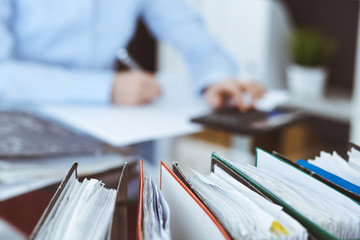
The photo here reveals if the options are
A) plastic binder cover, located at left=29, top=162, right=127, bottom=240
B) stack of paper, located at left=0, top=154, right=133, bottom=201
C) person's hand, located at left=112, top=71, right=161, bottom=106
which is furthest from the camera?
person's hand, located at left=112, top=71, right=161, bottom=106

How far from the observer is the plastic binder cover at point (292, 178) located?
0.83 ft

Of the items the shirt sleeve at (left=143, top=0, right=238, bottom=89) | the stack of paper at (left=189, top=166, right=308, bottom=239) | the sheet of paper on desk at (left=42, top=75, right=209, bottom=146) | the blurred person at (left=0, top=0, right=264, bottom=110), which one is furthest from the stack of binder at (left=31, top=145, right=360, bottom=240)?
the shirt sleeve at (left=143, top=0, right=238, bottom=89)

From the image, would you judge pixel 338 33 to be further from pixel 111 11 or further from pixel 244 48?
pixel 111 11

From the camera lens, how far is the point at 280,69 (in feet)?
7.34

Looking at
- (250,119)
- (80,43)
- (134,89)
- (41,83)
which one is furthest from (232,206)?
(80,43)

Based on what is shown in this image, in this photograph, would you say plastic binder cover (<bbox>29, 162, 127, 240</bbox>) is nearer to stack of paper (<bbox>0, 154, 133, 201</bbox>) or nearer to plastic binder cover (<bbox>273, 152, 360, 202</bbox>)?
plastic binder cover (<bbox>273, 152, 360, 202</bbox>)

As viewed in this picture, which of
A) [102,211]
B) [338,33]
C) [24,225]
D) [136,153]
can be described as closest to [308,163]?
[102,211]

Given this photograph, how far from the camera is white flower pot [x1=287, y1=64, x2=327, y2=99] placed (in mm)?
1993

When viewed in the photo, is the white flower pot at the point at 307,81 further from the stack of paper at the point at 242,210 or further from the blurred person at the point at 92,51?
the stack of paper at the point at 242,210

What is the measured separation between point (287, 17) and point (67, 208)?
86.6 inches

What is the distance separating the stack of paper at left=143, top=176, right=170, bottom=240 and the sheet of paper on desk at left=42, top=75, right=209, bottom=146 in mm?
440

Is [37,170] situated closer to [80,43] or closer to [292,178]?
[292,178]

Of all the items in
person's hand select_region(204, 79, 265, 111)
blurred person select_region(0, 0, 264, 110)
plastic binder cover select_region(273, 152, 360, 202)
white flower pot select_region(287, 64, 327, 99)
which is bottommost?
white flower pot select_region(287, 64, 327, 99)

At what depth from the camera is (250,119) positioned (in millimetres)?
861
